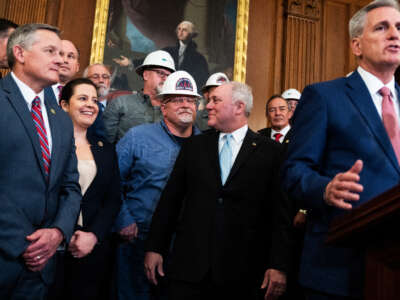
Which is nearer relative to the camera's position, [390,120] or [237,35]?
[390,120]

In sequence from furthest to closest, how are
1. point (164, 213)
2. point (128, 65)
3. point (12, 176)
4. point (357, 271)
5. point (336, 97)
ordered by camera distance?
point (128, 65), point (164, 213), point (12, 176), point (336, 97), point (357, 271)

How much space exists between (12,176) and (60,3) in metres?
5.34

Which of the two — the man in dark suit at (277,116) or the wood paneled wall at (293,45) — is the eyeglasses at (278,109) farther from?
the wood paneled wall at (293,45)

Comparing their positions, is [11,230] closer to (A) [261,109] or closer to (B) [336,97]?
(B) [336,97]

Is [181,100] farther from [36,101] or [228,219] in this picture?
[36,101]

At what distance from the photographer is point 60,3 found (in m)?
6.69

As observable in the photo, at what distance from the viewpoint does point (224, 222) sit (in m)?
2.71

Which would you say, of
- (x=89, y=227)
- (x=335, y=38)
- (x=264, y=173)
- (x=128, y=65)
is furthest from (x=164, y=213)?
(x=335, y=38)

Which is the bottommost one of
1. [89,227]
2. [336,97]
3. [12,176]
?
[89,227]

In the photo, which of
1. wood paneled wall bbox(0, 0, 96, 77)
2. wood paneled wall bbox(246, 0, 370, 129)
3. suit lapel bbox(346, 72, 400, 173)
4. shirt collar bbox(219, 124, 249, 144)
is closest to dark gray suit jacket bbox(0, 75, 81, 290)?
shirt collar bbox(219, 124, 249, 144)

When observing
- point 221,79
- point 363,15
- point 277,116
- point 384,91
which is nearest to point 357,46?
point 363,15

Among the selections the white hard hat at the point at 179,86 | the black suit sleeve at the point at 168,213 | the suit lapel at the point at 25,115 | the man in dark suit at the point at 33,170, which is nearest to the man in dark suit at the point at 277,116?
the white hard hat at the point at 179,86

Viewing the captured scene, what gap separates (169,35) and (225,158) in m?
4.28

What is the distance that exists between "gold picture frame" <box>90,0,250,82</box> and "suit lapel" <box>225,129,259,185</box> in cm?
398
